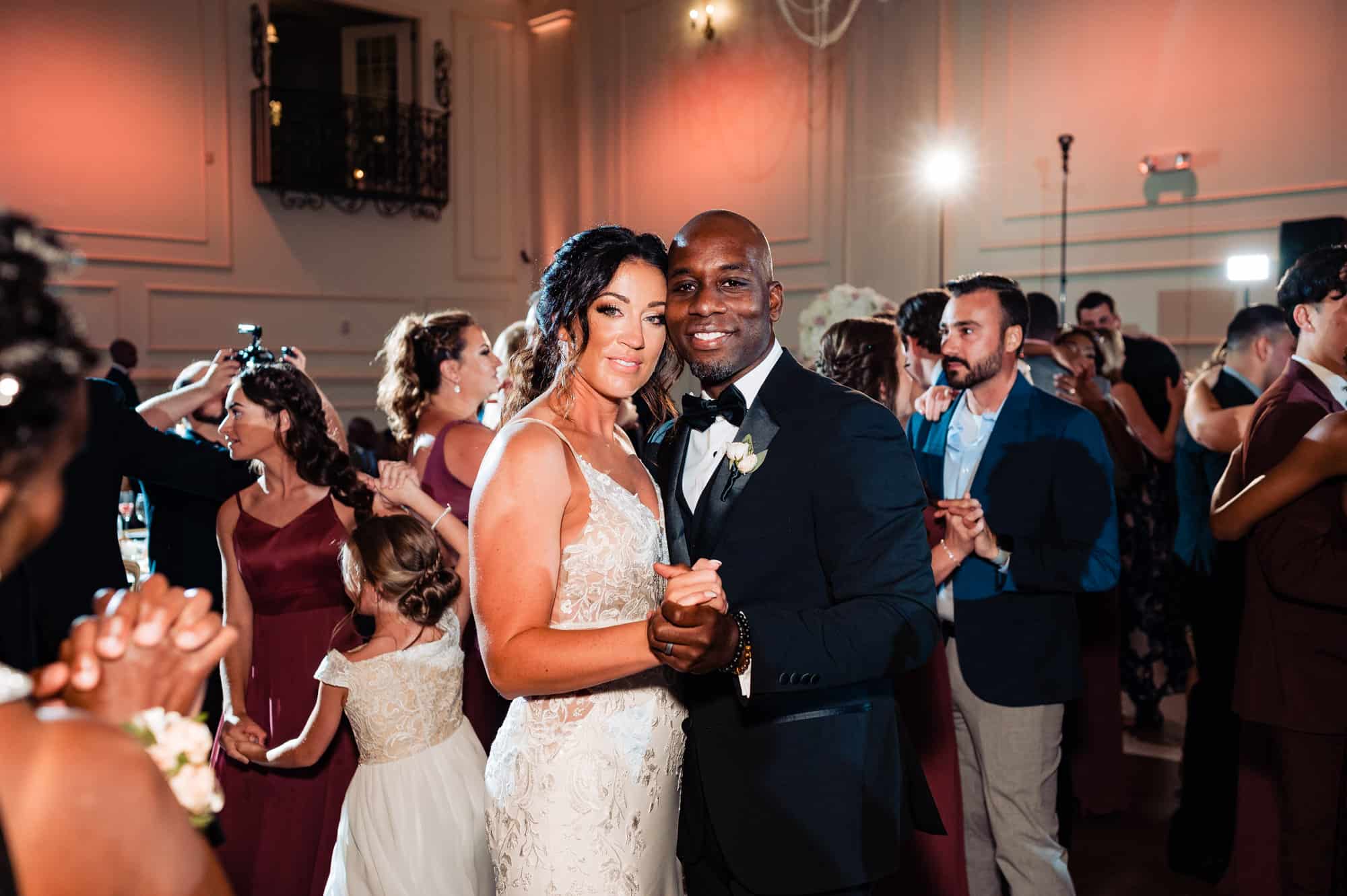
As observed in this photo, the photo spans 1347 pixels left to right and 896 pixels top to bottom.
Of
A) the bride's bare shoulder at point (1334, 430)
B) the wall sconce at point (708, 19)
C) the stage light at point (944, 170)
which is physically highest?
the wall sconce at point (708, 19)

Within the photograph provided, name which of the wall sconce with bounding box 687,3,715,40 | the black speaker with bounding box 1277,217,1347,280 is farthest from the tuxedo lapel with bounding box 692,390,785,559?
the wall sconce with bounding box 687,3,715,40

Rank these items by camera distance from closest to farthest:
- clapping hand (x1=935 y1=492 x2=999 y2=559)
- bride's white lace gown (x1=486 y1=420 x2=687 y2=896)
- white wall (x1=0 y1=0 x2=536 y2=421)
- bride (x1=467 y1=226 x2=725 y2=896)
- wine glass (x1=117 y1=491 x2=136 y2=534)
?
bride (x1=467 y1=226 x2=725 y2=896)
bride's white lace gown (x1=486 y1=420 x2=687 y2=896)
clapping hand (x1=935 y1=492 x2=999 y2=559)
wine glass (x1=117 y1=491 x2=136 y2=534)
white wall (x1=0 y1=0 x2=536 y2=421)

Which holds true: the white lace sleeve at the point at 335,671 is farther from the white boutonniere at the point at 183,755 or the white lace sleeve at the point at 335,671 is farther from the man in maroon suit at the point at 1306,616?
the man in maroon suit at the point at 1306,616

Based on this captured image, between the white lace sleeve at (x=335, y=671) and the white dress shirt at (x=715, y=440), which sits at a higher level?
the white dress shirt at (x=715, y=440)

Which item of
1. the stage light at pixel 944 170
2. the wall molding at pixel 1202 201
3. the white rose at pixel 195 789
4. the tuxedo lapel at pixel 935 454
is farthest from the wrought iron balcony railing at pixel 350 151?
the white rose at pixel 195 789

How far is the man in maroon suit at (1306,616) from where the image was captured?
2551 millimetres

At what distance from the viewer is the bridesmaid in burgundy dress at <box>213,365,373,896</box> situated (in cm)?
288

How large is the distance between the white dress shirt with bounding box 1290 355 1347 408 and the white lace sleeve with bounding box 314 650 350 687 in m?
2.51

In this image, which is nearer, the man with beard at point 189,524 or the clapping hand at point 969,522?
the clapping hand at point 969,522

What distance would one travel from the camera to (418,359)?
3777mm

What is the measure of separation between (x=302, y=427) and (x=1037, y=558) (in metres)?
2.07

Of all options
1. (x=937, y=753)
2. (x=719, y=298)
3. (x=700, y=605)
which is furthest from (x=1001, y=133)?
(x=700, y=605)

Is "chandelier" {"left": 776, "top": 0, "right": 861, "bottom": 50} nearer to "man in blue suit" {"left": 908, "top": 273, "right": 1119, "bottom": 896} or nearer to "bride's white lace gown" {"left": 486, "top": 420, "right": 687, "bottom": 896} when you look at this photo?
"man in blue suit" {"left": 908, "top": 273, "right": 1119, "bottom": 896}

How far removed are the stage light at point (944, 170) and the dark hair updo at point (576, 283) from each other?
21.1 feet
